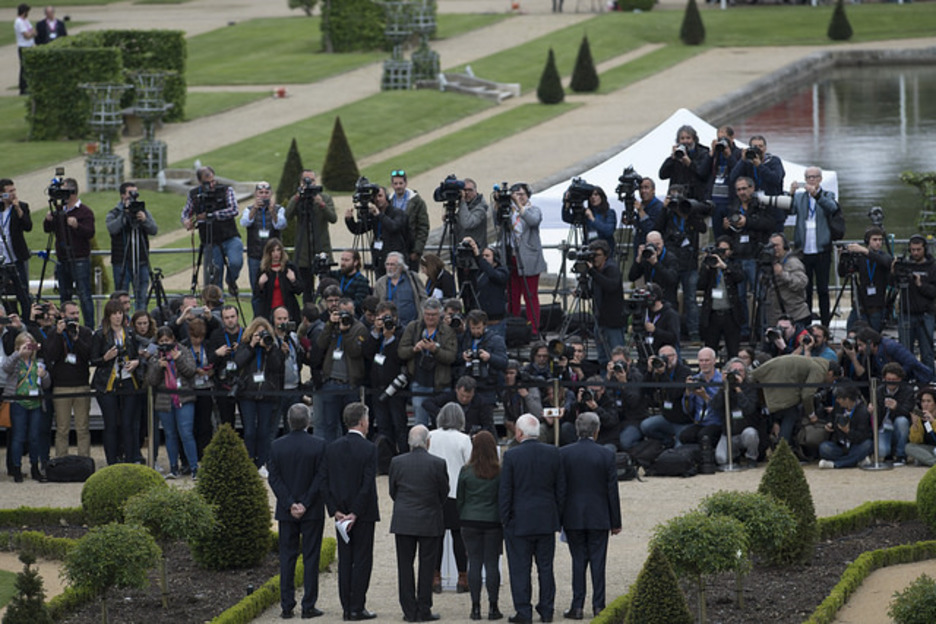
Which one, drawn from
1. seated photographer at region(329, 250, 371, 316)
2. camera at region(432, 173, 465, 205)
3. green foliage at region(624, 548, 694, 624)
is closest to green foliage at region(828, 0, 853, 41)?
camera at region(432, 173, 465, 205)

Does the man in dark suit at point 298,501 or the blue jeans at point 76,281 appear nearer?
the man in dark suit at point 298,501

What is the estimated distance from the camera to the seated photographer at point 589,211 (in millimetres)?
20688

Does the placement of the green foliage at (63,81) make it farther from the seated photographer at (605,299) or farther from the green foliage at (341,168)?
the seated photographer at (605,299)

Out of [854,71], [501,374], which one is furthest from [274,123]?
[501,374]

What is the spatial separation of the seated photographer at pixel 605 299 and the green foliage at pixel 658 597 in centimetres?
670

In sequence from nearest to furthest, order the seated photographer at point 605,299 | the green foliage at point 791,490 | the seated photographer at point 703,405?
the green foliage at point 791,490, the seated photographer at point 703,405, the seated photographer at point 605,299

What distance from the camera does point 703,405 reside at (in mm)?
18641

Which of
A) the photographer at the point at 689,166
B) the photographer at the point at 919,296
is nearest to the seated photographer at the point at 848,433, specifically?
the photographer at the point at 919,296

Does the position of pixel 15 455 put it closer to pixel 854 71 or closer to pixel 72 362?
pixel 72 362

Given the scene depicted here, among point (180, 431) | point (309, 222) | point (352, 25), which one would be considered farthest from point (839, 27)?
point (180, 431)

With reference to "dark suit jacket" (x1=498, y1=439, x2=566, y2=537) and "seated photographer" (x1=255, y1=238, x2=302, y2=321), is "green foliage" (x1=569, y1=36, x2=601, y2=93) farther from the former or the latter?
"dark suit jacket" (x1=498, y1=439, x2=566, y2=537)

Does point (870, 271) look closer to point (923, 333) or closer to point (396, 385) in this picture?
point (923, 333)

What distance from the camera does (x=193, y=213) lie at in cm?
2162

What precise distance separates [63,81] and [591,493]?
2744cm
